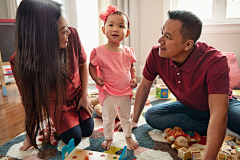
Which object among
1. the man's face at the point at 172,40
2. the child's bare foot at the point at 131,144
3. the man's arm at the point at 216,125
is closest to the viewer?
the man's arm at the point at 216,125

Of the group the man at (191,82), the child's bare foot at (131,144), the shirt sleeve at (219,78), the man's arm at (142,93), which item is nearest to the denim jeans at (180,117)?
the man at (191,82)

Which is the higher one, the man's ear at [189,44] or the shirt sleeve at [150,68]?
the man's ear at [189,44]

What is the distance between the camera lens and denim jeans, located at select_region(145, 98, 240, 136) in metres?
1.20

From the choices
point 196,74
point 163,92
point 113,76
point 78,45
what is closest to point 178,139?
point 196,74

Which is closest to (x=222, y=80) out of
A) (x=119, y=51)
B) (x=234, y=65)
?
(x=119, y=51)

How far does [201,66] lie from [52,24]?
0.74 meters

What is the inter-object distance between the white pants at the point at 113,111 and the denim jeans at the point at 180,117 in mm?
238

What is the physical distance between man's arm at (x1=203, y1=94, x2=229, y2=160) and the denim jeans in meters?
0.35

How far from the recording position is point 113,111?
3.61ft

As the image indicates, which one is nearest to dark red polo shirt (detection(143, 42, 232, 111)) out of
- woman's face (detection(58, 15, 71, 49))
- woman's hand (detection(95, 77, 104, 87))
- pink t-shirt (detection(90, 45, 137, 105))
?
pink t-shirt (detection(90, 45, 137, 105))

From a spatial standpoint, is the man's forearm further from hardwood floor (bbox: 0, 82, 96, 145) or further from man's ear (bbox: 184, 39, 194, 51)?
man's ear (bbox: 184, 39, 194, 51)

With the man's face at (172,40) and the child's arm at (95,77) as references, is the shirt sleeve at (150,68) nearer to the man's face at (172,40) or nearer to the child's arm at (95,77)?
the man's face at (172,40)

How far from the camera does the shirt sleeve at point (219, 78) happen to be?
88cm

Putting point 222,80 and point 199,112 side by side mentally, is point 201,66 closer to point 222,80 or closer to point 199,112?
point 222,80
